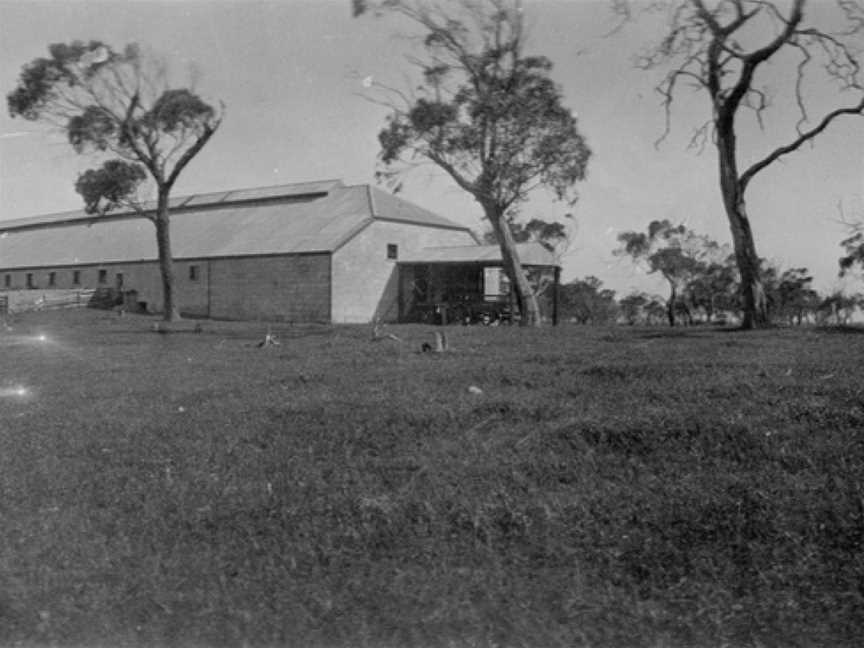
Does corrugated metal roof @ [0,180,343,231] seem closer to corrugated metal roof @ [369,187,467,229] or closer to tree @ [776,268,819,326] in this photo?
corrugated metal roof @ [369,187,467,229]

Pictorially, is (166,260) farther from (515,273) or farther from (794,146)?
(794,146)

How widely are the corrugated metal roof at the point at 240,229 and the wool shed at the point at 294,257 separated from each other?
4.3 inches


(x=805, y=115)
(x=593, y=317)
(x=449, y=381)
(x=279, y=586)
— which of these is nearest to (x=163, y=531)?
(x=279, y=586)

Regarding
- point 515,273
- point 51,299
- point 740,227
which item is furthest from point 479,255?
point 51,299

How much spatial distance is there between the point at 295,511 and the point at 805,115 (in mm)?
17406

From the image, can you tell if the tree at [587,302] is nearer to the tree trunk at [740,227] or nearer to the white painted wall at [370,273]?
the white painted wall at [370,273]

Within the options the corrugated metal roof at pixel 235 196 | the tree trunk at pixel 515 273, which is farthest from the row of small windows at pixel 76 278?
the tree trunk at pixel 515 273

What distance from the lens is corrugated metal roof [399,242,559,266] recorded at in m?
36.7

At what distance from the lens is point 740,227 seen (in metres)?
19.7

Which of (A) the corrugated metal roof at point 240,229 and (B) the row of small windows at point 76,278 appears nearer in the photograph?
(A) the corrugated metal roof at point 240,229

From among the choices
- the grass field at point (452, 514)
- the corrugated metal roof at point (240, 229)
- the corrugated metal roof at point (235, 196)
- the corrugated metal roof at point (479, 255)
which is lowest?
the grass field at point (452, 514)

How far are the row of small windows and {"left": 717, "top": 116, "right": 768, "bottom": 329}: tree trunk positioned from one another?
30.7 meters

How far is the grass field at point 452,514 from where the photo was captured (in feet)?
14.1

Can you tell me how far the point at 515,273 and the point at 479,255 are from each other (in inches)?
422
